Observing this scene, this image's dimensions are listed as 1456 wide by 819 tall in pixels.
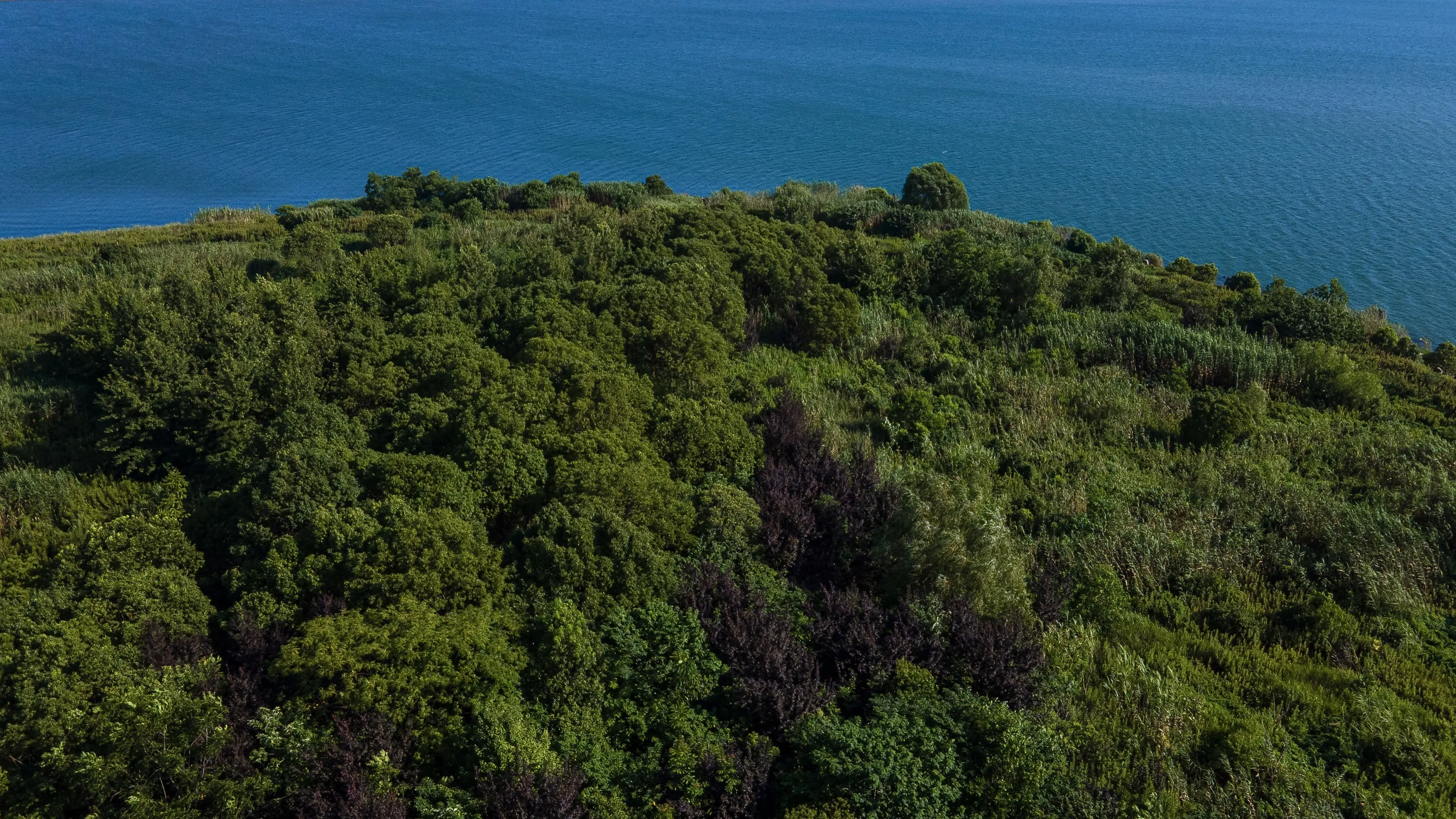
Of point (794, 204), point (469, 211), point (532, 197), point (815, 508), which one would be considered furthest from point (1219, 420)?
point (532, 197)

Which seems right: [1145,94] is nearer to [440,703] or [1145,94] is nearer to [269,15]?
[440,703]

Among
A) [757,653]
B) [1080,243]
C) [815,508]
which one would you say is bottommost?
[757,653]

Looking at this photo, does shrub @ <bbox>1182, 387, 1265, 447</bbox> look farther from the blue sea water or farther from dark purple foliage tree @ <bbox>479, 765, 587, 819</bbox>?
the blue sea water

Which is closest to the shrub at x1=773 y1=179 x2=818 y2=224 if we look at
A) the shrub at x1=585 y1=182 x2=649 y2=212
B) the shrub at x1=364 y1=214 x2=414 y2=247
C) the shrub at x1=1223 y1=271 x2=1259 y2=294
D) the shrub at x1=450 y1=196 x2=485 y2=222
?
the shrub at x1=585 y1=182 x2=649 y2=212

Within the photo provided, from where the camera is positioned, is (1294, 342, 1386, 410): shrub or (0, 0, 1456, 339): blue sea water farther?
(0, 0, 1456, 339): blue sea water

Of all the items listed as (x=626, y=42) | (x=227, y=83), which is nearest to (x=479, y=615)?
(x=227, y=83)

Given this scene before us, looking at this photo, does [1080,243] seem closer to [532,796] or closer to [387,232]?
[387,232]
